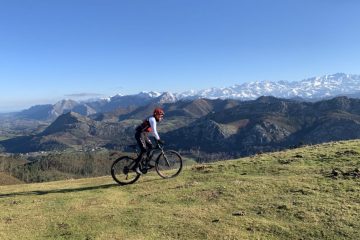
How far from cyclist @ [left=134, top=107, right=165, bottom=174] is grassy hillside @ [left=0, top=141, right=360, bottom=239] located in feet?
6.66

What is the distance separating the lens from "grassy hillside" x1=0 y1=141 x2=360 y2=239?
16.7 metres

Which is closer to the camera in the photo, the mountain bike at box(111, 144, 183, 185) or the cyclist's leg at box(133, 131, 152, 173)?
the cyclist's leg at box(133, 131, 152, 173)

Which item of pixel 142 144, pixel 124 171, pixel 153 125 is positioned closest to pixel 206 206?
pixel 153 125

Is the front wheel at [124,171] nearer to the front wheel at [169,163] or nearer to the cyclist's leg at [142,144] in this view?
the cyclist's leg at [142,144]

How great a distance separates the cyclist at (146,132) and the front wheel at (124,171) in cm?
50

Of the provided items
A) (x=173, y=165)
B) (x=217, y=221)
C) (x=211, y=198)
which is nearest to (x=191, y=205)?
(x=211, y=198)

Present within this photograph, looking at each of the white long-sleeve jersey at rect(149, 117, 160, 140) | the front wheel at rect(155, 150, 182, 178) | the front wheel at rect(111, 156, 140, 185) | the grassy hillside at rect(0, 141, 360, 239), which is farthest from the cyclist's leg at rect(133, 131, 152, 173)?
the grassy hillside at rect(0, 141, 360, 239)

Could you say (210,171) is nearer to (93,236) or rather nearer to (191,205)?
(191,205)

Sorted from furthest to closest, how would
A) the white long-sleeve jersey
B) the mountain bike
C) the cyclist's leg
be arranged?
the mountain bike, the cyclist's leg, the white long-sleeve jersey

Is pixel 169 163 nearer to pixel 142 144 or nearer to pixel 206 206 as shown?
pixel 142 144

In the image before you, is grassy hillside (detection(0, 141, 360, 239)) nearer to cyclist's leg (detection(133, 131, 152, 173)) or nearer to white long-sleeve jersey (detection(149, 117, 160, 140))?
cyclist's leg (detection(133, 131, 152, 173))

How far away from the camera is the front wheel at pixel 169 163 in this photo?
27469mm

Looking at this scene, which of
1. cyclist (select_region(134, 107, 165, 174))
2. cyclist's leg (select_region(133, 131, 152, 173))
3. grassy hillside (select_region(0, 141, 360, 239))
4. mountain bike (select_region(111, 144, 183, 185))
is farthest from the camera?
mountain bike (select_region(111, 144, 183, 185))

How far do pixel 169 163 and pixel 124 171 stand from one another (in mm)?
3302
